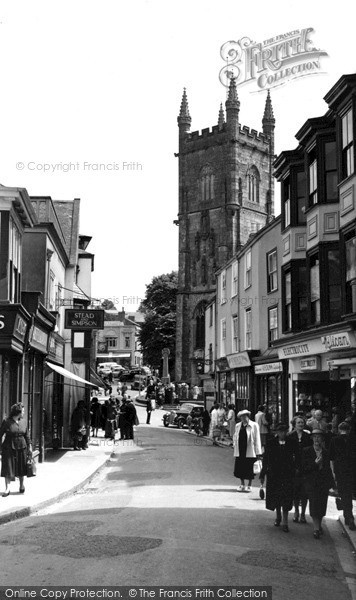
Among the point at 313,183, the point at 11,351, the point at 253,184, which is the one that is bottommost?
the point at 11,351

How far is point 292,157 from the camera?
81.6 ft

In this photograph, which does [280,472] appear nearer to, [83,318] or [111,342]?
[83,318]

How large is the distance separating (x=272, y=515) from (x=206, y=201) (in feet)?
254

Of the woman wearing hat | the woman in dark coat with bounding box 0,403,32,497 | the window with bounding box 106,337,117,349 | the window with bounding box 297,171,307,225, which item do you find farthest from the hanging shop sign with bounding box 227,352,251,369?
the window with bounding box 106,337,117,349

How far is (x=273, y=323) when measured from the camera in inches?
1192

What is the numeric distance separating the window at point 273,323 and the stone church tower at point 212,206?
5241 cm

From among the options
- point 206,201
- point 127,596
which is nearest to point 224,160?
point 206,201

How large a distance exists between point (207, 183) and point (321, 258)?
68282 millimetres

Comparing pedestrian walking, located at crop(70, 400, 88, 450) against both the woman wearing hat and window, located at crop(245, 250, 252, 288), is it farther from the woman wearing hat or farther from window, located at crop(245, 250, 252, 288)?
the woman wearing hat

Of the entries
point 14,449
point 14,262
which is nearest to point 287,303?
point 14,262

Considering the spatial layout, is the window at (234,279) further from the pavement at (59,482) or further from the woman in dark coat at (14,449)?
the woman in dark coat at (14,449)

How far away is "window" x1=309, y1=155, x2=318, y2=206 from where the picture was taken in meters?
22.6

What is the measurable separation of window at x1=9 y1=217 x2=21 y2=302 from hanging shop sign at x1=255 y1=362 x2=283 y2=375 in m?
11.5

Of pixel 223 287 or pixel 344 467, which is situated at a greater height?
pixel 223 287
